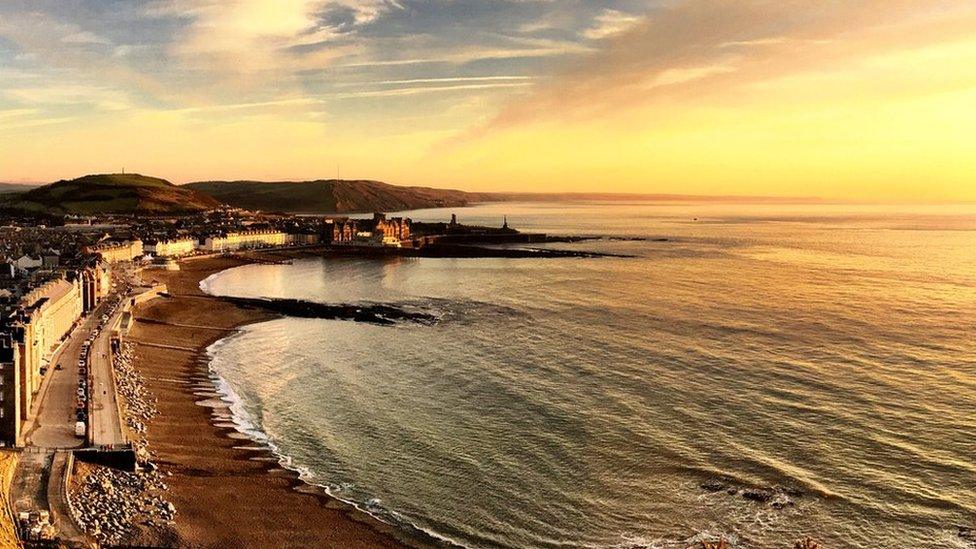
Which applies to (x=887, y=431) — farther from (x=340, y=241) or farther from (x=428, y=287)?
(x=340, y=241)

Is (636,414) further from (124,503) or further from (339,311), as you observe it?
(339,311)

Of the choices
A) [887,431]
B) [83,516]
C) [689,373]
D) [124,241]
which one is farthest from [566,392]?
[124,241]

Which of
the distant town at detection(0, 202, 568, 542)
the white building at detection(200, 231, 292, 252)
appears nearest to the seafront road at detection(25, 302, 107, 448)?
the distant town at detection(0, 202, 568, 542)

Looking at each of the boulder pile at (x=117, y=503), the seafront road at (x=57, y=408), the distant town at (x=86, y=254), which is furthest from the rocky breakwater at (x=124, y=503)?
the distant town at (x=86, y=254)

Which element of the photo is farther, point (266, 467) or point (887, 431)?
point (887, 431)

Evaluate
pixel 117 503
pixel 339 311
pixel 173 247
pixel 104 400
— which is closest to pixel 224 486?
pixel 117 503

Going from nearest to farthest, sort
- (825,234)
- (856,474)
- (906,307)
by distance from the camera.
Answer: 1. (856,474)
2. (906,307)
3. (825,234)
